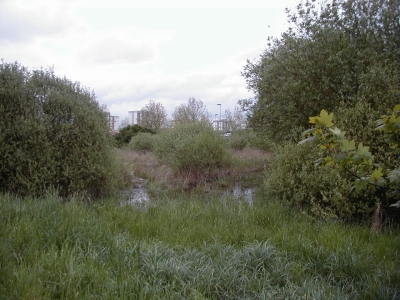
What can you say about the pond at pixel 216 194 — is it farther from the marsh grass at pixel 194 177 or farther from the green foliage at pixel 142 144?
the green foliage at pixel 142 144

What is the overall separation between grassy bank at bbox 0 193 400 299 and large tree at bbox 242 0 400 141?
3.53 metres

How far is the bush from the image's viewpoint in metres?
5.86

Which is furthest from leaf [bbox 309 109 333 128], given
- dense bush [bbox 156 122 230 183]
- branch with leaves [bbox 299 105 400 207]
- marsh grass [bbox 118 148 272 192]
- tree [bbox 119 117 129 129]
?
tree [bbox 119 117 129 129]

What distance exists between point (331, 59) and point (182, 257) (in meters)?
6.02

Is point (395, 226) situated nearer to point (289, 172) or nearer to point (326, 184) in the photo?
point (326, 184)

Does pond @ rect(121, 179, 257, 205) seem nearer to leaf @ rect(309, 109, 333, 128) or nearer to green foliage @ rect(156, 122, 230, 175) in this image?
green foliage @ rect(156, 122, 230, 175)

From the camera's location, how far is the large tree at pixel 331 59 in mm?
7695

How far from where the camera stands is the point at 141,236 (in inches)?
196

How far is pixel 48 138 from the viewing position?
22.9 feet

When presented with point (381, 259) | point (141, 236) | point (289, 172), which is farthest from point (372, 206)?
point (141, 236)

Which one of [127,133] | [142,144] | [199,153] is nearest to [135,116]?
[127,133]

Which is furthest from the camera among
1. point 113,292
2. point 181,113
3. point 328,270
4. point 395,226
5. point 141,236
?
point 181,113

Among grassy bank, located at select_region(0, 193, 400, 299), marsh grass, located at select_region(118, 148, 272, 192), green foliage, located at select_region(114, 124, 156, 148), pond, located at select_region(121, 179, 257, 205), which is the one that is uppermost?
green foliage, located at select_region(114, 124, 156, 148)

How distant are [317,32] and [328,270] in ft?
20.5
